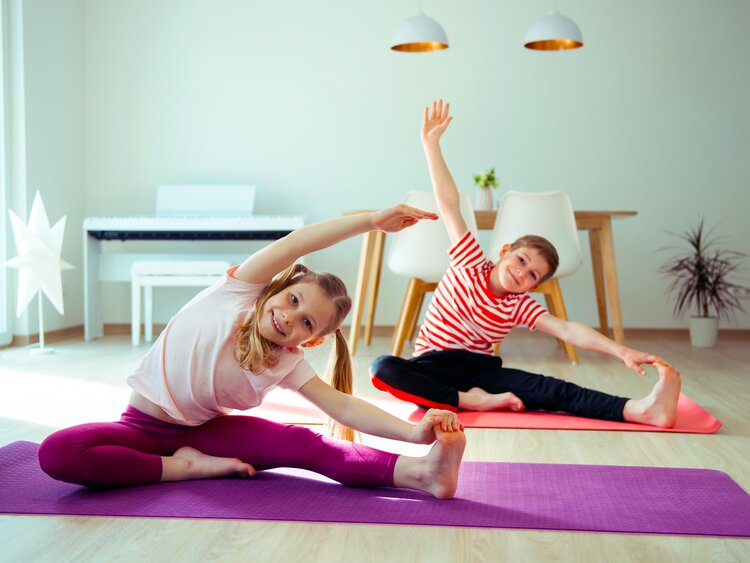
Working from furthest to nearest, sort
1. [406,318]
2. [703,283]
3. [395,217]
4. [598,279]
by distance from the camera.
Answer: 1. [703,283]
2. [598,279]
3. [406,318]
4. [395,217]

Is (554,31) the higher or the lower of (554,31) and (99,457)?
the higher

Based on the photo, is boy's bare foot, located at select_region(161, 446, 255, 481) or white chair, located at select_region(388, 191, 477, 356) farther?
white chair, located at select_region(388, 191, 477, 356)

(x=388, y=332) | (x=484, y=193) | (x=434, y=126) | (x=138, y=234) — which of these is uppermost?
(x=434, y=126)

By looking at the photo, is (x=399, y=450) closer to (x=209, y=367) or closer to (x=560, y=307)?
(x=209, y=367)

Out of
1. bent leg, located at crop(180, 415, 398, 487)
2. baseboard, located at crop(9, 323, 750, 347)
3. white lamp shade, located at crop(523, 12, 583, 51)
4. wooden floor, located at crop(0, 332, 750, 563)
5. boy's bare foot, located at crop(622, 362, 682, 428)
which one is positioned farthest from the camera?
baseboard, located at crop(9, 323, 750, 347)

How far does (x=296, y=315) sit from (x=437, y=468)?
40 centimetres

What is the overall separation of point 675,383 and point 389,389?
825mm

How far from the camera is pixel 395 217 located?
1778 millimetres

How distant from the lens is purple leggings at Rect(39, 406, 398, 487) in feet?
5.55

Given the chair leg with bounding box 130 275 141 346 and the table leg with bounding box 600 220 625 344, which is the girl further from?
the chair leg with bounding box 130 275 141 346

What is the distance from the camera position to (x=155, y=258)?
5.22m

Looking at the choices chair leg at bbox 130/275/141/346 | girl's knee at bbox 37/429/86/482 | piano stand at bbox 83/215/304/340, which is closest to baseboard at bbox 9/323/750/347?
piano stand at bbox 83/215/304/340


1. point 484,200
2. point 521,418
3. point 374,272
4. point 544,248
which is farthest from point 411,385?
point 484,200

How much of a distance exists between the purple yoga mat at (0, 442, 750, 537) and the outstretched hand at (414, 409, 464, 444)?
127mm
